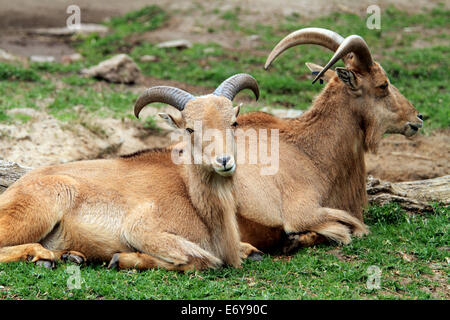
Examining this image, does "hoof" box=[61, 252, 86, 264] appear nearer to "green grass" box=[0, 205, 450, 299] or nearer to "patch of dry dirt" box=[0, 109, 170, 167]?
"green grass" box=[0, 205, 450, 299]

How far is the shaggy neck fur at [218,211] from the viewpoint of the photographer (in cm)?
659

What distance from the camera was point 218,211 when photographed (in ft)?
21.8

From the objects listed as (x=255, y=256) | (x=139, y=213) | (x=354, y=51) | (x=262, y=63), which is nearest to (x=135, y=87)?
(x=262, y=63)

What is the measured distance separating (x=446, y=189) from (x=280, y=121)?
8.60 ft

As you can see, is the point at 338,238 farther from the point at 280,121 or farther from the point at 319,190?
the point at 280,121

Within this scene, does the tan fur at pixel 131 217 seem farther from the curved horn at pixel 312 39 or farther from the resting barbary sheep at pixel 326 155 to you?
the curved horn at pixel 312 39

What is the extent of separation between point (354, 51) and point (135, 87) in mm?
7065

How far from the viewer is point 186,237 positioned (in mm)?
6570

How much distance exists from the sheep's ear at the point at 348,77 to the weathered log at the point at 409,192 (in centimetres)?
177

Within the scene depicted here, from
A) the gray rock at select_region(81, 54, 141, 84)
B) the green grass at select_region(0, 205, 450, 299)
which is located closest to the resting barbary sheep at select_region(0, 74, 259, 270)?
the green grass at select_region(0, 205, 450, 299)

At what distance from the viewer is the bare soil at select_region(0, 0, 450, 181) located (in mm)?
10219

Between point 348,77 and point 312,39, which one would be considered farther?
point 312,39

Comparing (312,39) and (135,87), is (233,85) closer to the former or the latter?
(312,39)

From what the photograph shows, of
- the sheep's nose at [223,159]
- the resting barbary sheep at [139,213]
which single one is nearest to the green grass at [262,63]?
the resting barbary sheep at [139,213]
